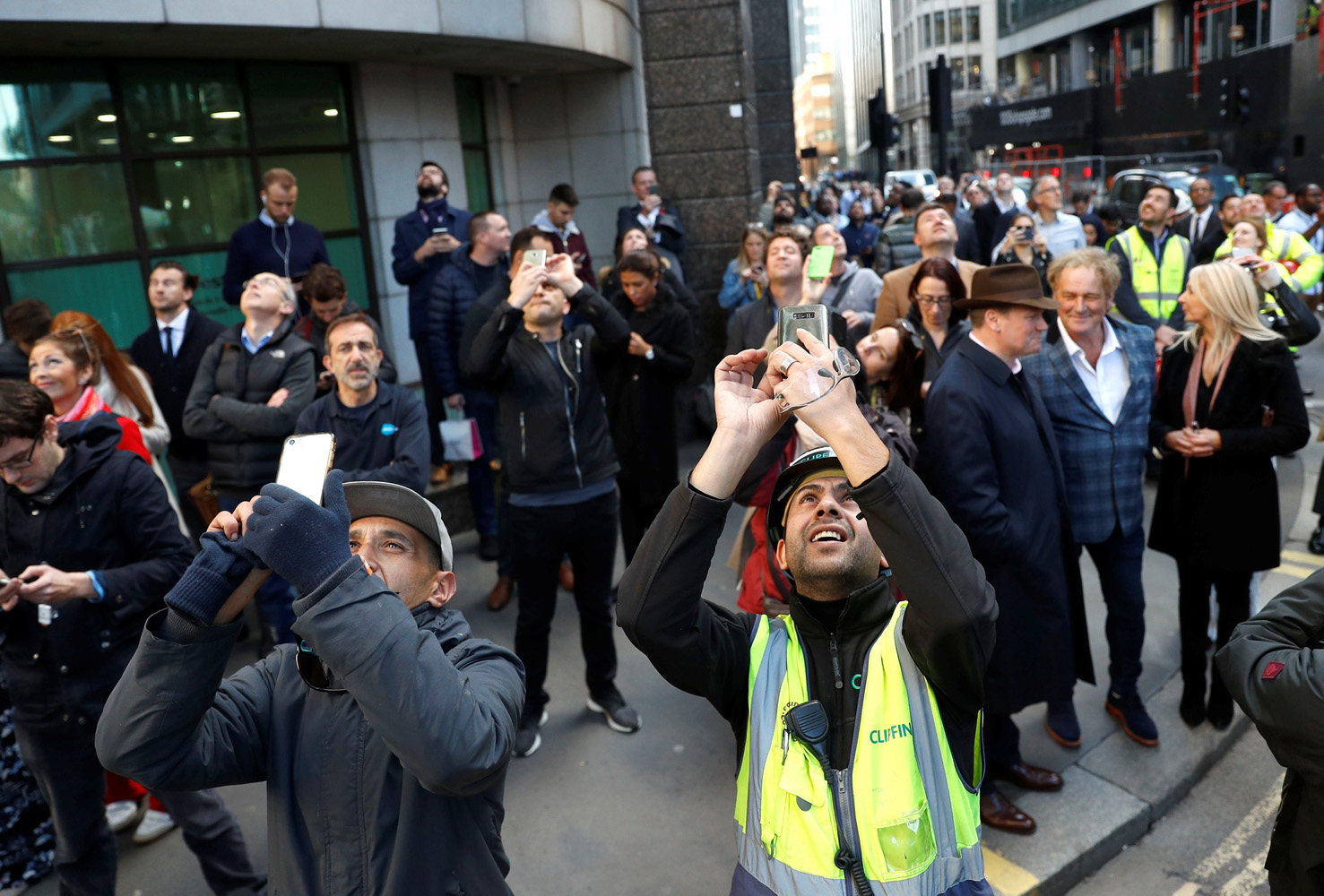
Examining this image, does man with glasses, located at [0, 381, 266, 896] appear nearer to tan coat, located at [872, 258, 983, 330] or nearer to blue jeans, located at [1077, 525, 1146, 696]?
blue jeans, located at [1077, 525, 1146, 696]

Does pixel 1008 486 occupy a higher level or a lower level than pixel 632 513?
higher

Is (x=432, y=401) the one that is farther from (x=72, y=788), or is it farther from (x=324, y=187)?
(x=72, y=788)

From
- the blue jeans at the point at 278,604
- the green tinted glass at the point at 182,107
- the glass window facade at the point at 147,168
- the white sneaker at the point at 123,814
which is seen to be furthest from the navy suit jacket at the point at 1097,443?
the green tinted glass at the point at 182,107

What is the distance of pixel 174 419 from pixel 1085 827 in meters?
5.17

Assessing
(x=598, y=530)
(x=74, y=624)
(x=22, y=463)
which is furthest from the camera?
(x=598, y=530)

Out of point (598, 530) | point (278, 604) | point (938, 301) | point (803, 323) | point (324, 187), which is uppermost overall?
point (324, 187)

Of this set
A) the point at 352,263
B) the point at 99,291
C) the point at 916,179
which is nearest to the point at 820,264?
the point at 352,263

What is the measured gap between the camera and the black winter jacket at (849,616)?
6.25ft

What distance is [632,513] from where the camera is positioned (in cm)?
586

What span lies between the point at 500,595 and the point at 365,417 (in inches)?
74.9

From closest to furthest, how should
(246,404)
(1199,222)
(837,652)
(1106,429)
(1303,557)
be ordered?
(837,652) < (1106,429) < (246,404) < (1303,557) < (1199,222)

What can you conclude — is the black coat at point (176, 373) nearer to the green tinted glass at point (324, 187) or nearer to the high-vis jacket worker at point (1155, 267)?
the green tinted glass at point (324, 187)

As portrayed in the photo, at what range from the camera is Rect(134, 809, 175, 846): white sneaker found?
13.4ft

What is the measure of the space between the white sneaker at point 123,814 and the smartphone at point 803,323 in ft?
12.3
